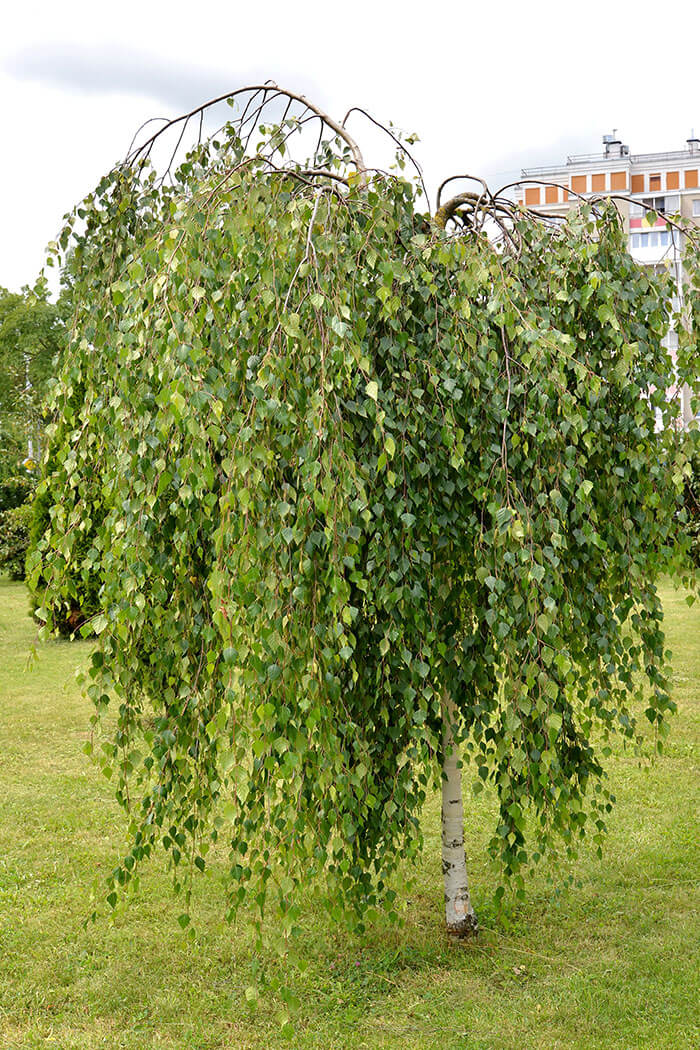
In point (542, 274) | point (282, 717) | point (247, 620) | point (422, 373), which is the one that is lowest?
point (282, 717)

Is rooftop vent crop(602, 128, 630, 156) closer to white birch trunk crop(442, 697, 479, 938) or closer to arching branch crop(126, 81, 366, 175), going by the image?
arching branch crop(126, 81, 366, 175)

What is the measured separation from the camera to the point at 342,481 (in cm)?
201

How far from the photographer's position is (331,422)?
2051 mm

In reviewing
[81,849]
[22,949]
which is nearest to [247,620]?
[22,949]

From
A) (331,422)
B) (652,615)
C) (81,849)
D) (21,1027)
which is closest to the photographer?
(331,422)

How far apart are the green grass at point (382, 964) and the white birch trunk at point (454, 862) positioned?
0.08 meters

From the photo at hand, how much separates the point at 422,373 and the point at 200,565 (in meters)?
0.77

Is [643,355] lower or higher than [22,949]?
higher

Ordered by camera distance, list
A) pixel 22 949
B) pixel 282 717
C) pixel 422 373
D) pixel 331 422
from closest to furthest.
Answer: pixel 282 717 < pixel 331 422 < pixel 422 373 < pixel 22 949

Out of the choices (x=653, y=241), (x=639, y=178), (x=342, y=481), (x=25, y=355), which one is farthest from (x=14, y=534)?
(x=639, y=178)

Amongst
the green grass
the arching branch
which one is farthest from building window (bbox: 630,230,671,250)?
the arching branch

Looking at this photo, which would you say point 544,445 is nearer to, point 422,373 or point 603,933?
point 422,373

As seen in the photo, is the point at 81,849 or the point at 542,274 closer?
the point at 542,274

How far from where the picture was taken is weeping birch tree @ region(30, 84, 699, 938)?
2035mm
